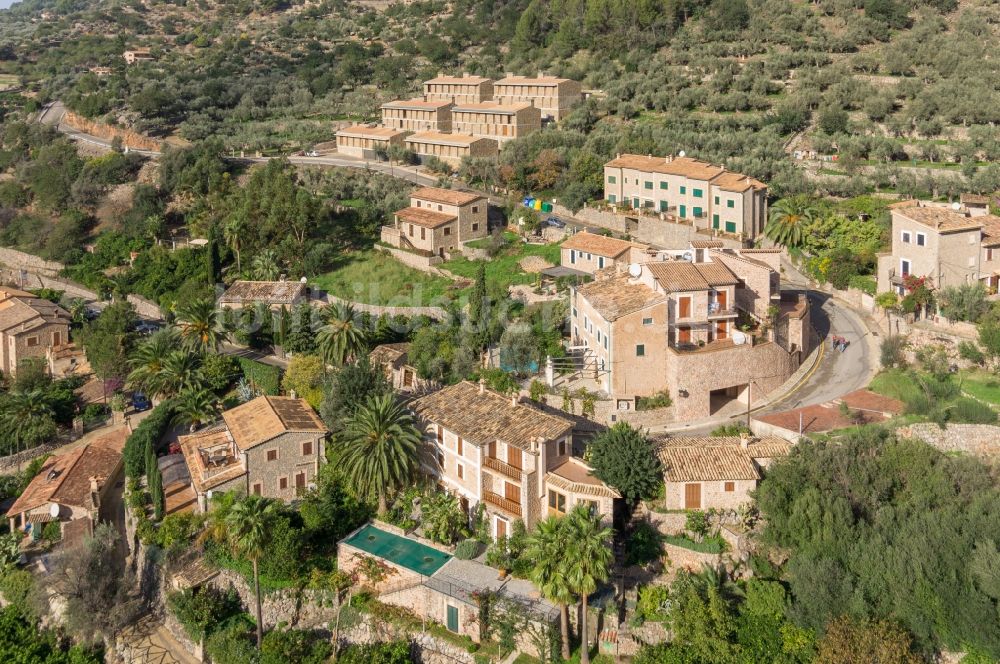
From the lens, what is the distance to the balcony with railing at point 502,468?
29.5 m

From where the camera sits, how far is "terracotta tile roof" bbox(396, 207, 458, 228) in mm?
53094

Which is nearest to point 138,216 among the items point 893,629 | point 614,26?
point 614,26

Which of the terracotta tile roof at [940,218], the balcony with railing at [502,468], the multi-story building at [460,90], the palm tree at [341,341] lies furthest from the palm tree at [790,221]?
the multi-story building at [460,90]

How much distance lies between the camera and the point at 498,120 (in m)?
71.2

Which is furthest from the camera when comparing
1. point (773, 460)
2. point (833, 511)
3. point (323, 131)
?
point (323, 131)

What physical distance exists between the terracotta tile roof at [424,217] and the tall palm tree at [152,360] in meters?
14.9

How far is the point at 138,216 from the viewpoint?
67562mm

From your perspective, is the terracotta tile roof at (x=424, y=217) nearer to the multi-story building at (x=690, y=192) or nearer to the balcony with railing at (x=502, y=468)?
the multi-story building at (x=690, y=192)

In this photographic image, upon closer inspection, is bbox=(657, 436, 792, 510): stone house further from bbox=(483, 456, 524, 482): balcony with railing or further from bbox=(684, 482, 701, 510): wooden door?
bbox=(483, 456, 524, 482): balcony with railing

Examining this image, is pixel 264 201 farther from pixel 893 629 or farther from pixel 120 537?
pixel 893 629

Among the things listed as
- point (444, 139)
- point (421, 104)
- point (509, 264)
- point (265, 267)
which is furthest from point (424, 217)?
point (421, 104)

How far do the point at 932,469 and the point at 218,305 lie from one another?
35.2 m

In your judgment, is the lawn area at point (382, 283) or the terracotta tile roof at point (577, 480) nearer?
the terracotta tile roof at point (577, 480)

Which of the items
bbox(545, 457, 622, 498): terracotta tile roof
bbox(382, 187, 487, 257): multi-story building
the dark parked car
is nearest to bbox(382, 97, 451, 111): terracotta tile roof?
bbox(382, 187, 487, 257): multi-story building
